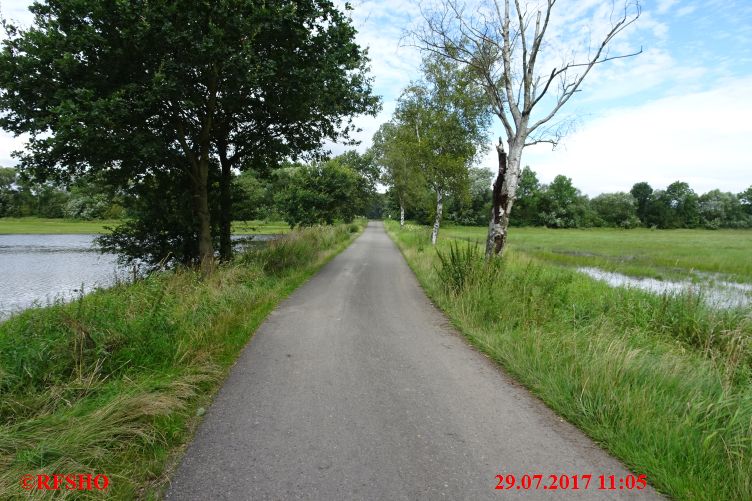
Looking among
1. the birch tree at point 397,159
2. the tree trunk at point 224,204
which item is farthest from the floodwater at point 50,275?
the birch tree at point 397,159

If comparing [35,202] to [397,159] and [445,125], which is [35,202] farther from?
[445,125]

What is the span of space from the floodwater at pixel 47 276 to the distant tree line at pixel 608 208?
60.4 m

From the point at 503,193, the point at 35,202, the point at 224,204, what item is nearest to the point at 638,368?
the point at 503,193

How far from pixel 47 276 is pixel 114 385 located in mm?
14885

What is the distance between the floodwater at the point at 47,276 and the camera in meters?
10.4

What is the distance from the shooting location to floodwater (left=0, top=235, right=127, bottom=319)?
1038 centimetres

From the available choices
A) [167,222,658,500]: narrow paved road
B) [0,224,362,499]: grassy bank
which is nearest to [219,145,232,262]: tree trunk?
[0,224,362,499]: grassy bank

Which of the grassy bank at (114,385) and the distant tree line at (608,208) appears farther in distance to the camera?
the distant tree line at (608,208)

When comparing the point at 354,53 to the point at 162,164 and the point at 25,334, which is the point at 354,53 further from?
the point at 25,334

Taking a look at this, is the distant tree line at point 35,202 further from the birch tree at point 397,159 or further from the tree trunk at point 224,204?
the tree trunk at point 224,204

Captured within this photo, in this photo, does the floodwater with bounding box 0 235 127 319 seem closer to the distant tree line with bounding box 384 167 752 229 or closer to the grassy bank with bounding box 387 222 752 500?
the grassy bank with bounding box 387 222 752 500

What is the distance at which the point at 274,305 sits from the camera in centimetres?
832

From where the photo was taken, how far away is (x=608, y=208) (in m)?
85.3

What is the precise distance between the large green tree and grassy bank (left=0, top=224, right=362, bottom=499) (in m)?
4.20
